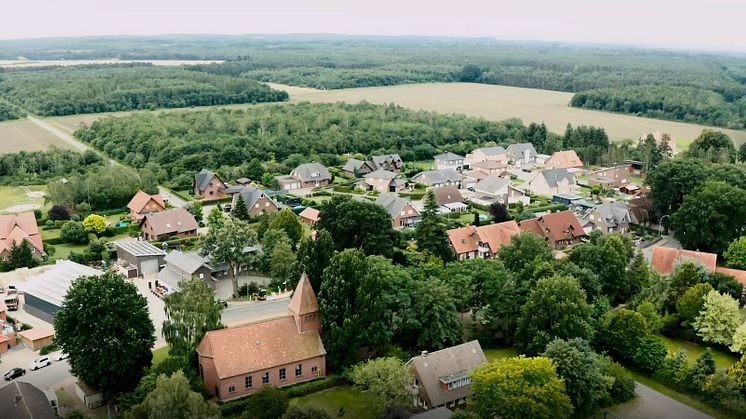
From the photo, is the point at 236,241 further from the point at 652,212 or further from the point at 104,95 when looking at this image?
the point at 104,95

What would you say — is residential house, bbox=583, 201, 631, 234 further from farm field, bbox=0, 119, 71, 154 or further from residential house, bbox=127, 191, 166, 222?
farm field, bbox=0, 119, 71, 154

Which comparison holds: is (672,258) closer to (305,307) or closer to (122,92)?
(305,307)

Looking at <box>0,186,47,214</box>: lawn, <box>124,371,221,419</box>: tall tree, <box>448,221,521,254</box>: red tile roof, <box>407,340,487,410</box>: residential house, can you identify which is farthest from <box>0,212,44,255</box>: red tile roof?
<box>407,340,487,410</box>: residential house

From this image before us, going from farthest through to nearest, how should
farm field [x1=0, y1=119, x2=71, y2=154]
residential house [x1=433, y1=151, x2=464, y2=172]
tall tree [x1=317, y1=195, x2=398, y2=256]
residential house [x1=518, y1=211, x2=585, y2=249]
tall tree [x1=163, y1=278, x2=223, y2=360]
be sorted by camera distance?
farm field [x1=0, y1=119, x2=71, y2=154]
residential house [x1=433, y1=151, x2=464, y2=172]
residential house [x1=518, y1=211, x2=585, y2=249]
tall tree [x1=317, y1=195, x2=398, y2=256]
tall tree [x1=163, y1=278, x2=223, y2=360]

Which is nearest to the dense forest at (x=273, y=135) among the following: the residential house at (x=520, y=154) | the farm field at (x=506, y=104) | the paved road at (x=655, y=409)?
the residential house at (x=520, y=154)

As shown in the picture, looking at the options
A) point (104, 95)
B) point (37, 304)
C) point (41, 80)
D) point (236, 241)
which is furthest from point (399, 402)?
point (41, 80)

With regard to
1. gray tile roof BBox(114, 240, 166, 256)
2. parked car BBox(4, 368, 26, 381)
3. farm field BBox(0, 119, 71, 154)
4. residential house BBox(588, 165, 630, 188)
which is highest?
gray tile roof BBox(114, 240, 166, 256)

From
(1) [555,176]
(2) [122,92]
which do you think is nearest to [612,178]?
(1) [555,176]
